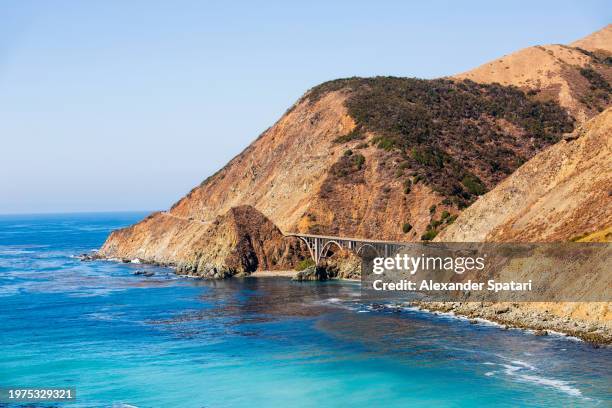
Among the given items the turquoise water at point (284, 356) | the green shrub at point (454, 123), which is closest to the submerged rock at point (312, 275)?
the turquoise water at point (284, 356)

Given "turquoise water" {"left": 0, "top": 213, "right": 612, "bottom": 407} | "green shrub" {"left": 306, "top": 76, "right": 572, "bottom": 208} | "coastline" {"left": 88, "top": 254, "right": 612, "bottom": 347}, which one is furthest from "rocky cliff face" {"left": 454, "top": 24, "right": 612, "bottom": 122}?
"coastline" {"left": 88, "top": 254, "right": 612, "bottom": 347}

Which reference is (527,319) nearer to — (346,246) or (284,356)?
(284,356)

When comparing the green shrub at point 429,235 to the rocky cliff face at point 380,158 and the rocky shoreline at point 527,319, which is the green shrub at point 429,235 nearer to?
the rocky cliff face at point 380,158

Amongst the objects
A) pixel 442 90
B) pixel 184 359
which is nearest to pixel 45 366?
pixel 184 359

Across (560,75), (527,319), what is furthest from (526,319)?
(560,75)

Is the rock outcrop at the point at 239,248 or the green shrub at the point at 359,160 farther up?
the green shrub at the point at 359,160

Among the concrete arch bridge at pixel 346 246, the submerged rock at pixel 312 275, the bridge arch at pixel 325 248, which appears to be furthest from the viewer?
the bridge arch at pixel 325 248

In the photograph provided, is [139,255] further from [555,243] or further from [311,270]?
[555,243]
